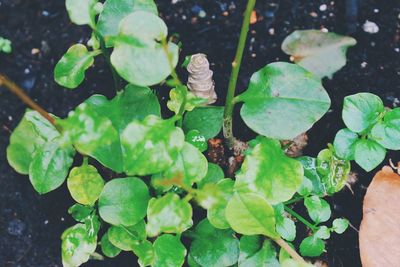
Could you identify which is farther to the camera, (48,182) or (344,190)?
(344,190)

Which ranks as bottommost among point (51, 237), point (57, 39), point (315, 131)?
point (51, 237)

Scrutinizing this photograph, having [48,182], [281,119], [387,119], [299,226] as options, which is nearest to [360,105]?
[387,119]

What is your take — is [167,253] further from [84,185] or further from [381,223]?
[381,223]

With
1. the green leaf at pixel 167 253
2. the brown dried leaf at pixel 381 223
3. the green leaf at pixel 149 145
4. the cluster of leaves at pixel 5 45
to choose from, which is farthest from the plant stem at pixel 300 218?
the cluster of leaves at pixel 5 45

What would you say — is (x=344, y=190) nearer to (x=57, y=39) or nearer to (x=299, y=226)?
(x=299, y=226)

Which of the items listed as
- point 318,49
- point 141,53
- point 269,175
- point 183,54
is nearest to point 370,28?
point 318,49

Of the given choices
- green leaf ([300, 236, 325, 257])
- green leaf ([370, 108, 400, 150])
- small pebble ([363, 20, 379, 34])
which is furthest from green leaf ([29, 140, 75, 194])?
small pebble ([363, 20, 379, 34])

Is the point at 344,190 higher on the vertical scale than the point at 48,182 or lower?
lower
